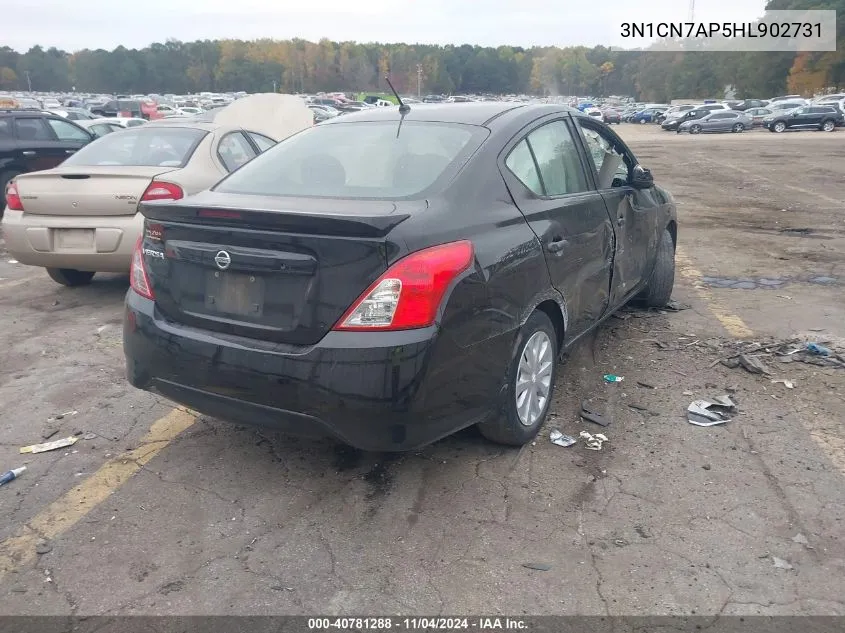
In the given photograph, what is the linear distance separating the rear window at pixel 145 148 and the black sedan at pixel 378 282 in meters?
3.00

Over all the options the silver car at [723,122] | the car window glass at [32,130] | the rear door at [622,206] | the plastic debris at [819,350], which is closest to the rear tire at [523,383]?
the rear door at [622,206]

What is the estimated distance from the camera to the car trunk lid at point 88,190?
6129 millimetres

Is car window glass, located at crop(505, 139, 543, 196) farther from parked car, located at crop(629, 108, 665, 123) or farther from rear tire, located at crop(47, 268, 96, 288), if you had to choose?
parked car, located at crop(629, 108, 665, 123)

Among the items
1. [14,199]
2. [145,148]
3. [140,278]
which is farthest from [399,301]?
[14,199]

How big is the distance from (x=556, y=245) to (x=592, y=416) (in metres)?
1.03

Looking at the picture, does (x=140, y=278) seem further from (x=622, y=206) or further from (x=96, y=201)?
(x=96, y=201)

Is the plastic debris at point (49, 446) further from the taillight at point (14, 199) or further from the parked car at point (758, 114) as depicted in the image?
the parked car at point (758, 114)

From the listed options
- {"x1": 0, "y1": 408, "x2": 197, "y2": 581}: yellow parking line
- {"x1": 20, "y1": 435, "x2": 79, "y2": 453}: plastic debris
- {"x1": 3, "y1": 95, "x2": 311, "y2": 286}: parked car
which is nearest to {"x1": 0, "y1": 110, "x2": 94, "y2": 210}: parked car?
{"x1": 3, "y1": 95, "x2": 311, "y2": 286}: parked car

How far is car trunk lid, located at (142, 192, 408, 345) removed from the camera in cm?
285

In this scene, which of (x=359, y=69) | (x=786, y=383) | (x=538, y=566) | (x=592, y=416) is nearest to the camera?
(x=538, y=566)

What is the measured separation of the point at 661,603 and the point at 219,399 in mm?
1940

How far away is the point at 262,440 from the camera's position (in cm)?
381

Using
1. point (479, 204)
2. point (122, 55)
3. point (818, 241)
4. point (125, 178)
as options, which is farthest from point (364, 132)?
point (122, 55)

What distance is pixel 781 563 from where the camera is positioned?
2.77 meters
